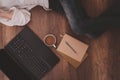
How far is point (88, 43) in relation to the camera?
1.62 meters

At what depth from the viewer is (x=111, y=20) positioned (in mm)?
1612

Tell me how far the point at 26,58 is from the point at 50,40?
0.16 m

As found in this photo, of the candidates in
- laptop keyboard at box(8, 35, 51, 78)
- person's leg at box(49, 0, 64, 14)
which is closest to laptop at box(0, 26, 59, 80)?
laptop keyboard at box(8, 35, 51, 78)

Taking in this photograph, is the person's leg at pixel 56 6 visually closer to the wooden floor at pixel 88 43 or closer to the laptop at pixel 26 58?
the wooden floor at pixel 88 43

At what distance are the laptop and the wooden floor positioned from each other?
3 cm

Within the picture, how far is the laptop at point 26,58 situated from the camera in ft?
5.33

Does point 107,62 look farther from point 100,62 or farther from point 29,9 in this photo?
point 29,9

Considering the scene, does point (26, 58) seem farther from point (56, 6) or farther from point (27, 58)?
point (56, 6)

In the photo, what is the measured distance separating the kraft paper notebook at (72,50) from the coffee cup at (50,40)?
0.12 ft

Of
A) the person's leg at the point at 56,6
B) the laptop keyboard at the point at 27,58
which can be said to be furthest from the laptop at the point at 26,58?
the person's leg at the point at 56,6

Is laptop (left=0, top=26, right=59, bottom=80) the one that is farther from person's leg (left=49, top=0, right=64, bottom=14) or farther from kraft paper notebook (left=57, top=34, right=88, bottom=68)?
person's leg (left=49, top=0, right=64, bottom=14)

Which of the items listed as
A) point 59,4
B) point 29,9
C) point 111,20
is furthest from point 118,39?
point 29,9

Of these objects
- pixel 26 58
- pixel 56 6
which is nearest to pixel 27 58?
pixel 26 58

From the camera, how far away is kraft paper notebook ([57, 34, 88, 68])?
161 cm
